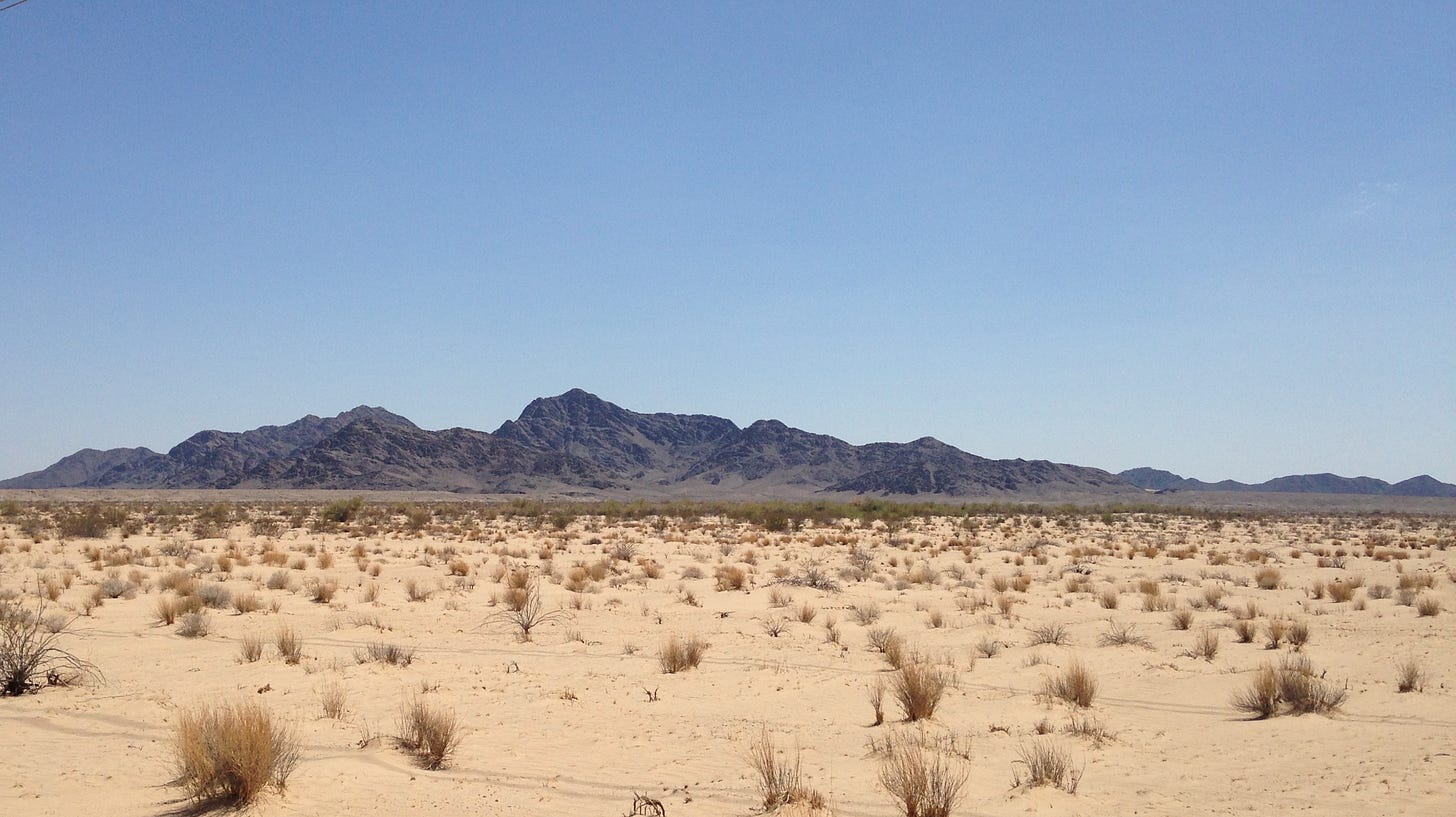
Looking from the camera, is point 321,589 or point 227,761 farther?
point 321,589

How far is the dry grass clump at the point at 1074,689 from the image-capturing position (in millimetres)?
10438

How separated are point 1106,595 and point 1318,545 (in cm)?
2396

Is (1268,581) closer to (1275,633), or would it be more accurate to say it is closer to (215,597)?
(1275,633)

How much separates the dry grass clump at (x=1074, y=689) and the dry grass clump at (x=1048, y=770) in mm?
2388

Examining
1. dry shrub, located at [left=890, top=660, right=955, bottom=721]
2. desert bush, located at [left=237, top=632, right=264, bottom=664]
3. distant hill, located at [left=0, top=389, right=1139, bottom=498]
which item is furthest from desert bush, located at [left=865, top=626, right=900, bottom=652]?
distant hill, located at [left=0, top=389, right=1139, bottom=498]

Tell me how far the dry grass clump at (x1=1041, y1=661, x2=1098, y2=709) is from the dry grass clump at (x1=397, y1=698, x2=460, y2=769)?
22.2 ft

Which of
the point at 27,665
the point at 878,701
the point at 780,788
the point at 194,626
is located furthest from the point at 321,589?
the point at 780,788

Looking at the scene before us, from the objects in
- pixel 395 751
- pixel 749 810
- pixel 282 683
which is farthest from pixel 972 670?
pixel 282 683

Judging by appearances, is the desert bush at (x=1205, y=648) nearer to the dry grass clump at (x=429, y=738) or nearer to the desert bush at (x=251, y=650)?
the dry grass clump at (x=429, y=738)

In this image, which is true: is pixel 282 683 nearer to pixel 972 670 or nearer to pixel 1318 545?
pixel 972 670

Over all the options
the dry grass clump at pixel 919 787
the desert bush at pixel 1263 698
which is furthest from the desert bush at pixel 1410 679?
the dry grass clump at pixel 919 787

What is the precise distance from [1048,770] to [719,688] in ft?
15.9

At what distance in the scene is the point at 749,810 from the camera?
23.2ft

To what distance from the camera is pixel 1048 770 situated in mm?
7582
